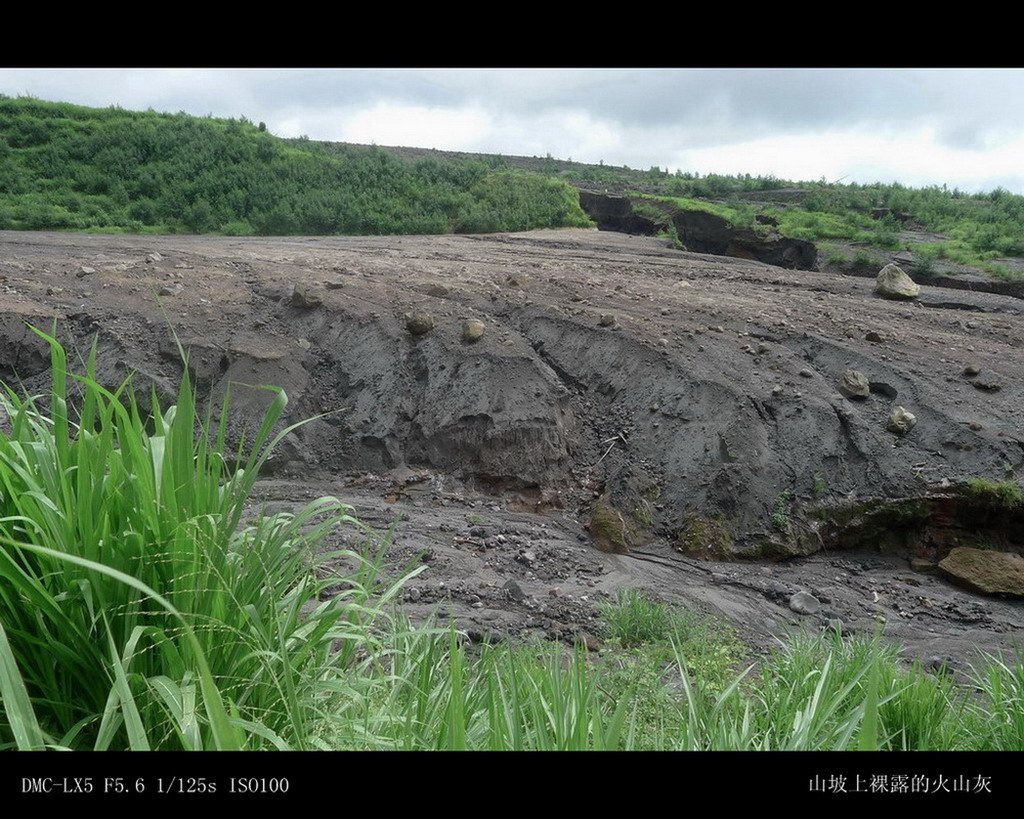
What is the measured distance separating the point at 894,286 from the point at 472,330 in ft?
18.5

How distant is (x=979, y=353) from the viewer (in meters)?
7.49

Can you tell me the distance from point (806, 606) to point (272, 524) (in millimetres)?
3895

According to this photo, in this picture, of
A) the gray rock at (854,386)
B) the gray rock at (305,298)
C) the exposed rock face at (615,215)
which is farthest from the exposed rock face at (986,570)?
the exposed rock face at (615,215)

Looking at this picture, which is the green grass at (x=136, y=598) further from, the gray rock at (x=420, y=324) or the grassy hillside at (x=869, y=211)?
the grassy hillside at (x=869, y=211)

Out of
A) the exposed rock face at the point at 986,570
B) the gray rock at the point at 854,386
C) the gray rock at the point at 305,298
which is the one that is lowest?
the exposed rock face at the point at 986,570

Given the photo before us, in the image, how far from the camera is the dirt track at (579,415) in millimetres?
5180

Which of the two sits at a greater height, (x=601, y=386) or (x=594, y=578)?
(x=601, y=386)

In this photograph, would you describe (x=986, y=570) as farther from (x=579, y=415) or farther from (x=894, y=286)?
(x=894, y=286)

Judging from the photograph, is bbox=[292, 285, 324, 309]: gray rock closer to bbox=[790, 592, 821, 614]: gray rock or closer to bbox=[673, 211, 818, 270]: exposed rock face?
bbox=[790, 592, 821, 614]: gray rock

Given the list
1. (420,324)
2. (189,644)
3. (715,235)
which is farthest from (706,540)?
(715,235)

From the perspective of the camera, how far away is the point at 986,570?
5.46 m

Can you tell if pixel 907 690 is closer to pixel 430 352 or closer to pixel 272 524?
pixel 272 524

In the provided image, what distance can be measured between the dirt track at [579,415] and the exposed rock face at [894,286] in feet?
4.07
